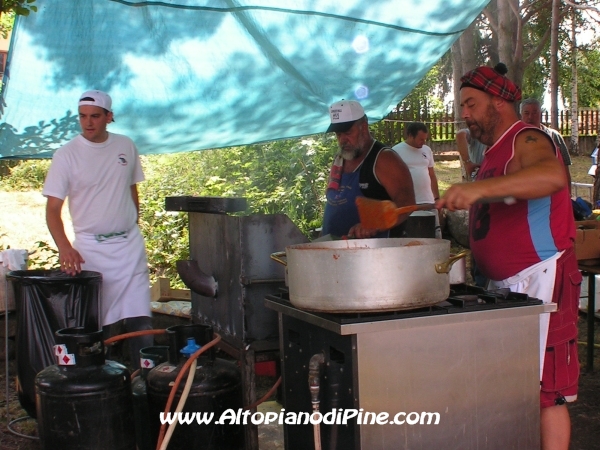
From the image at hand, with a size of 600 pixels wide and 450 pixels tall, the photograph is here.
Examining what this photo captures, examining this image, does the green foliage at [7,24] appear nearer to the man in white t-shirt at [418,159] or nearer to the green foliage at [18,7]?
the green foliage at [18,7]

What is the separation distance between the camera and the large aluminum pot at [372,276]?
6.49 ft

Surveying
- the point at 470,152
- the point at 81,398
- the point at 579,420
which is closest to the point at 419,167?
the point at 470,152

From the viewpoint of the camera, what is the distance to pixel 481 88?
2572mm

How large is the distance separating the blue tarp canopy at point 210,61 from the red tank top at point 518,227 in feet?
6.17

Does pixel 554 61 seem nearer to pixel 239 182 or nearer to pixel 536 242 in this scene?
pixel 239 182

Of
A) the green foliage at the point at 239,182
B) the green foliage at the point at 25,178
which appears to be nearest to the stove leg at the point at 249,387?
the green foliage at the point at 239,182

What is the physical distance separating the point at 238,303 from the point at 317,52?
1973 millimetres

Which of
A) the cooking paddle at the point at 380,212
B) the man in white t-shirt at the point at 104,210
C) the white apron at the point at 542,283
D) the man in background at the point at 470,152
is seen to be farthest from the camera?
the man in background at the point at 470,152

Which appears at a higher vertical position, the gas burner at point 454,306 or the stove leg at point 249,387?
the gas burner at point 454,306

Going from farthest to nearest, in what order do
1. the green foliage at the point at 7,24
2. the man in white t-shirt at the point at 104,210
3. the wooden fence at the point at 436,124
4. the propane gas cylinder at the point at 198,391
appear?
the wooden fence at the point at 436,124 → the green foliage at the point at 7,24 → the man in white t-shirt at the point at 104,210 → the propane gas cylinder at the point at 198,391

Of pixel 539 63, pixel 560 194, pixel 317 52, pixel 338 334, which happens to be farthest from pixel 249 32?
pixel 539 63

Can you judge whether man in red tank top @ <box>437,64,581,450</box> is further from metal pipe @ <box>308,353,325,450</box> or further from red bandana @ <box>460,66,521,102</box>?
metal pipe @ <box>308,353,325,450</box>

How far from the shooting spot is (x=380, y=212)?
2416 millimetres

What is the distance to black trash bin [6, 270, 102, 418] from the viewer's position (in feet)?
12.1
